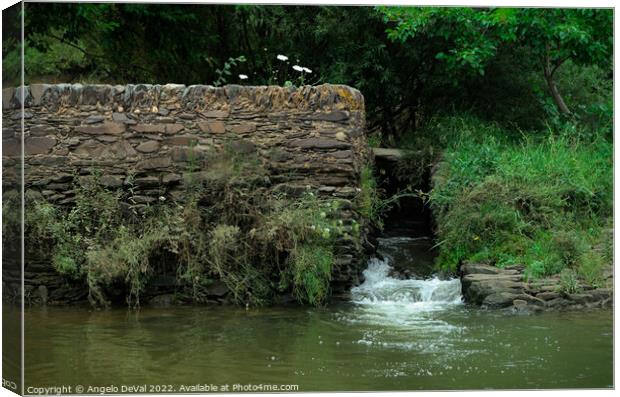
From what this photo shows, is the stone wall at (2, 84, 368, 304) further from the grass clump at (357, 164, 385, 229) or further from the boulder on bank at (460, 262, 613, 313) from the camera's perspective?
the boulder on bank at (460, 262, 613, 313)

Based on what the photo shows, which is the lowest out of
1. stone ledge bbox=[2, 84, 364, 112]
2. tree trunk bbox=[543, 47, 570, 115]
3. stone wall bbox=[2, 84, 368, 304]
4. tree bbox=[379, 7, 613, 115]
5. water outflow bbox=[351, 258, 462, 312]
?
water outflow bbox=[351, 258, 462, 312]

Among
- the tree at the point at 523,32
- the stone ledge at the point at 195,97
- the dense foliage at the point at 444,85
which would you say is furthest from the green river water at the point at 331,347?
the tree at the point at 523,32

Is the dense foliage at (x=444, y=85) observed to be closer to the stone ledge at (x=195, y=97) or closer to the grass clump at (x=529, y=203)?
the grass clump at (x=529, y=203)

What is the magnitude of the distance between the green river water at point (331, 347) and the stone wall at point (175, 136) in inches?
42.7

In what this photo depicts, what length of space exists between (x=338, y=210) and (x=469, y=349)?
2834 mm

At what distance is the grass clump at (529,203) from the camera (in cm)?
884

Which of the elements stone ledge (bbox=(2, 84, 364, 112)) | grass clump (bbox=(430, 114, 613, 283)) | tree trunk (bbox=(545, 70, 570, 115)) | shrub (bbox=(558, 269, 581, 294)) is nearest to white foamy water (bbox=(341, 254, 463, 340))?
grass clump (bbox=(430, 114, 613, 283))

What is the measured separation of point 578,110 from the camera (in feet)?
30.6

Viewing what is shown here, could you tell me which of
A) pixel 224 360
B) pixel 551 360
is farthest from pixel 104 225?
pixel 551 360

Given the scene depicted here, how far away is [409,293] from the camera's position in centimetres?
884

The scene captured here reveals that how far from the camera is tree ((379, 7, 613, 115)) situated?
22.4ft

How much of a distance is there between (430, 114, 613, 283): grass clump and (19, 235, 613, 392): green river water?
0.91 metres

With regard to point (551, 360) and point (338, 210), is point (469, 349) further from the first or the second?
point (338, 210)

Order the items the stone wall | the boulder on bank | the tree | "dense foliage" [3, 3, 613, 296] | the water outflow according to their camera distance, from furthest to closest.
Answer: the stone wall, the water outflow, "dense foliage" [3, 3, 613, 296], the boulder on bank, the tree
